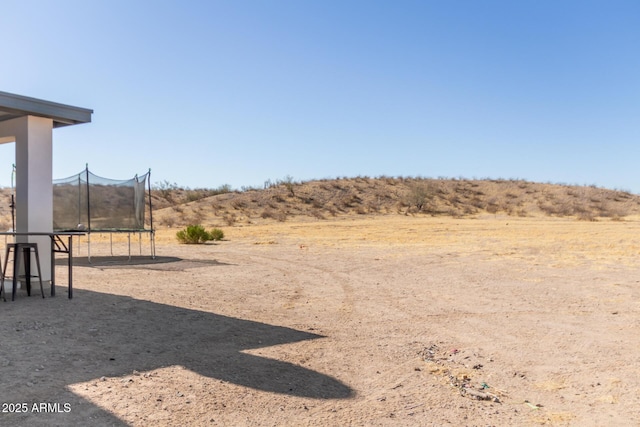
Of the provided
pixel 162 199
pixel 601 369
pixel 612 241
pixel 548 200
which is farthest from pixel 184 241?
pixel 548 200

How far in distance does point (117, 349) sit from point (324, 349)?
2.24 m

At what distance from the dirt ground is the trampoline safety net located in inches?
155

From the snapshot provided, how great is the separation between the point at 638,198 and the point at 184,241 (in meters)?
44.4

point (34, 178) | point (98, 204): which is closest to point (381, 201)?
point (98, 204)

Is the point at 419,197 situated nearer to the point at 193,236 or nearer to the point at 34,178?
the point at 193,236

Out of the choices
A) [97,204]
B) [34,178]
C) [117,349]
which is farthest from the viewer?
[97,204]

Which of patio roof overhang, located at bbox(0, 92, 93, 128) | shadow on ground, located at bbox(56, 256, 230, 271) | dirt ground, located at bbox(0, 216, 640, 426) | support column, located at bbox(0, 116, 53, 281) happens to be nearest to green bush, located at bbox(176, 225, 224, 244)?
shadow on ground, located at bbox(56, 256, 230, 271)

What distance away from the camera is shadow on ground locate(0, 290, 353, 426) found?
4.81 metres

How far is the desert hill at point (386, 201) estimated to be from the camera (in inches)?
1656

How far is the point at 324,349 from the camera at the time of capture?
651 centimetres

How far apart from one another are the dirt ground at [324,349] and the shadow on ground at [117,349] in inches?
1.0

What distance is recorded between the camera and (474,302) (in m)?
9.63

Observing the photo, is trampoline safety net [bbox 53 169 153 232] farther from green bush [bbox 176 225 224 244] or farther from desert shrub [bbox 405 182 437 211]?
desert shrub [bbox 405 182 437 211]

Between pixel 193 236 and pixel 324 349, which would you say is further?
pixel 193 236
